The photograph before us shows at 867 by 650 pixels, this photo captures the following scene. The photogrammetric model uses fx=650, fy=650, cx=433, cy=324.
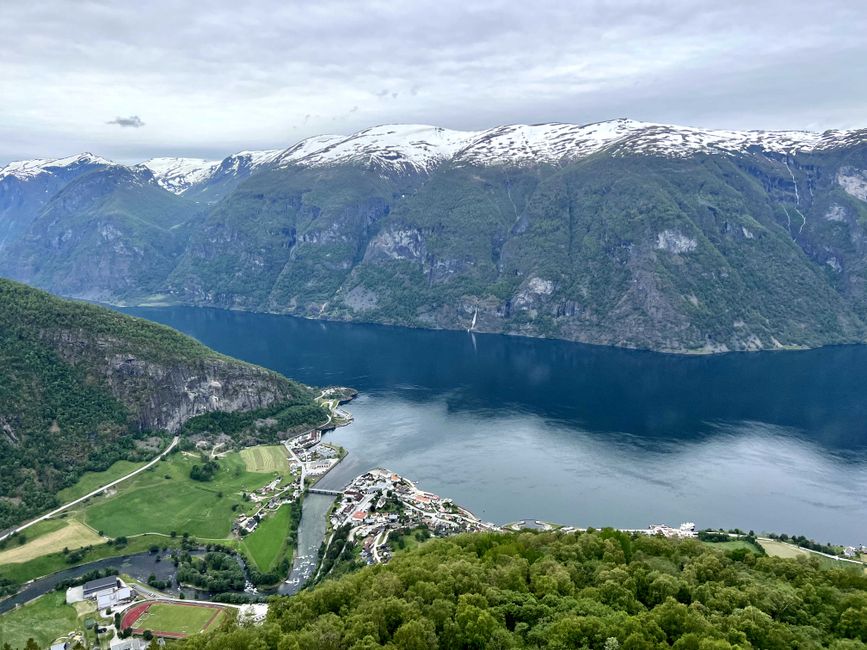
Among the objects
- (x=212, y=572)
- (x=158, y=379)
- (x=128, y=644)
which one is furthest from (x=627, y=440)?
(x=128, y=644)

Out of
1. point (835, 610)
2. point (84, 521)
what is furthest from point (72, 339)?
point (835, 610)

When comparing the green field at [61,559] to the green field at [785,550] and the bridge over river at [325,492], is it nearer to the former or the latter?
the bridge over river at [325,492]

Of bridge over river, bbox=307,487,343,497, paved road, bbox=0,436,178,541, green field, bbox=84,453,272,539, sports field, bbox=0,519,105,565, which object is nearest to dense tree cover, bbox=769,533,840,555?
bridge over river, bbox=307,487,343,497

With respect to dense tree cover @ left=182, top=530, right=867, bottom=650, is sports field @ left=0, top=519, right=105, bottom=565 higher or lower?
lower

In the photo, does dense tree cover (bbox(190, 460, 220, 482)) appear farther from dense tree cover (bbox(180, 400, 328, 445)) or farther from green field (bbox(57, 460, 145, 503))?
dense tree cover (bbox(180, 400, 328, 445))

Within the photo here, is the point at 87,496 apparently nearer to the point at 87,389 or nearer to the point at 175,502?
the point at 175,502

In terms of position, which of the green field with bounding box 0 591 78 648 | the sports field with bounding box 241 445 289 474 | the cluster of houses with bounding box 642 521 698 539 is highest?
the cluster of houses with bounding box 642 521 698 539
